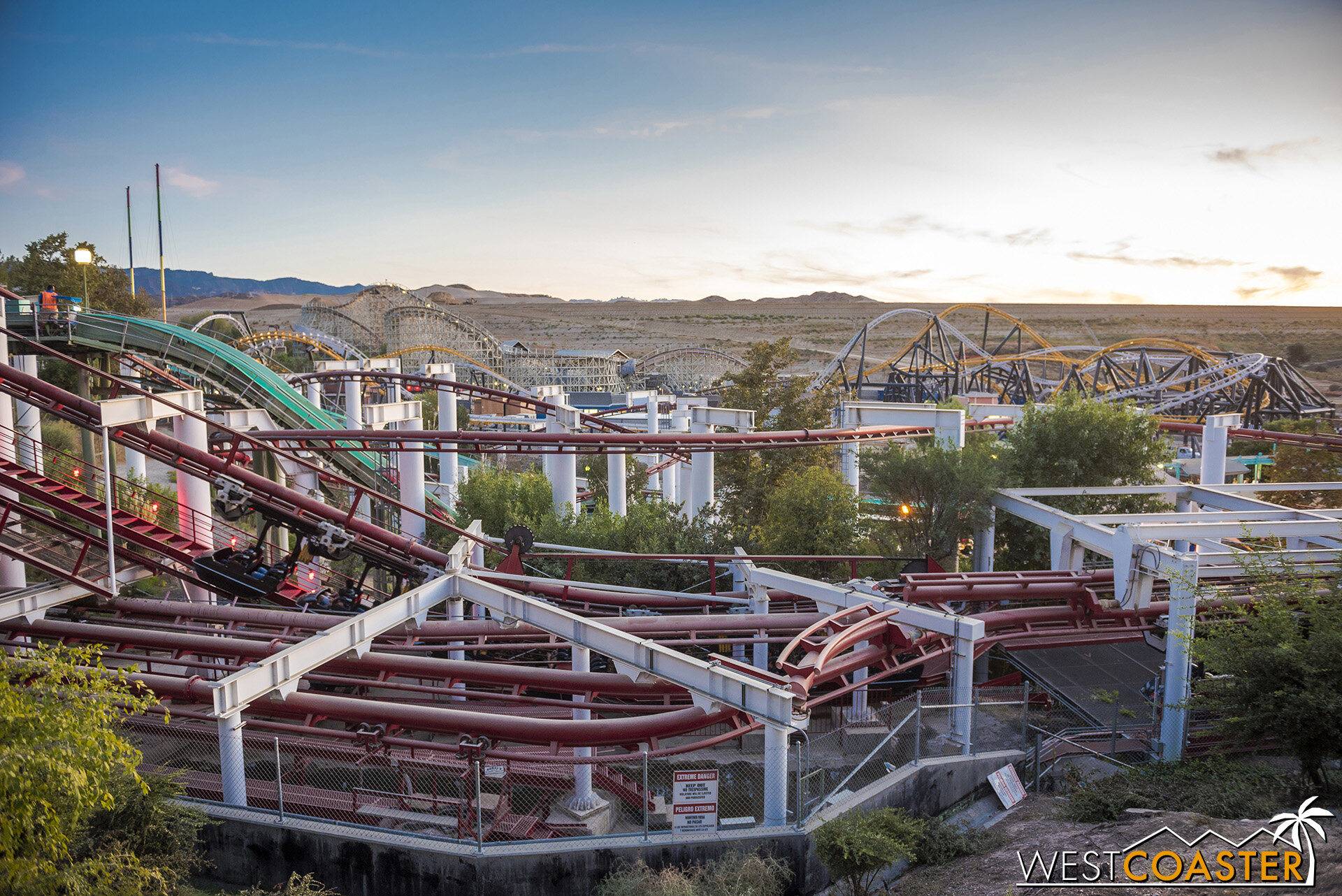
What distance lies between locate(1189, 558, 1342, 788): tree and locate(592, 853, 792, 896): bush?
539 cm

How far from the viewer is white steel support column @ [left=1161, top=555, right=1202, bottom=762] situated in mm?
11477

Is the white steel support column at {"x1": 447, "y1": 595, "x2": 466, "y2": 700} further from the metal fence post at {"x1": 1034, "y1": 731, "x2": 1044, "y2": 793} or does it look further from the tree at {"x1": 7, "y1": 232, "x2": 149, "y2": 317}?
the tree at {"x1": 7, "y1": 232, "x2": 149, "y2": 317}

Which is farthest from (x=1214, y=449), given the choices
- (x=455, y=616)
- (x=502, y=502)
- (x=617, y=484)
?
(x=455, y=616)

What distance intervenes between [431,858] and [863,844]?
447cm

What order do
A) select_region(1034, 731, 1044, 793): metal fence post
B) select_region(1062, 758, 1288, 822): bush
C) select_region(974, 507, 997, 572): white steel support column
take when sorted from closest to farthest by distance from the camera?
1. select_region(1062, 758, 1288, 822): bush
2. select_region(1034, 731, 1044, 793): metal fence post
3. select_region(974, 507, 997, 572): white steel support column

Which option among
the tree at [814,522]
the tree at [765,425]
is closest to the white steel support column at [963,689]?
the tree at [814,522]

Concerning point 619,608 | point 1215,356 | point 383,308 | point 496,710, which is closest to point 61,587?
point 496,710

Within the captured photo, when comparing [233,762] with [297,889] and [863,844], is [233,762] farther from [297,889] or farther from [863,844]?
[863,844]

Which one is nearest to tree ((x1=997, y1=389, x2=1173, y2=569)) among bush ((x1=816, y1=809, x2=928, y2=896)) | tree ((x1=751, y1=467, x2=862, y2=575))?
tree ((x1=751, y1=467, x2=862, y2=575))

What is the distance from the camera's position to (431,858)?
9000 mm

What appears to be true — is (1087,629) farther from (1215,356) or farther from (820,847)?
(1215,356)

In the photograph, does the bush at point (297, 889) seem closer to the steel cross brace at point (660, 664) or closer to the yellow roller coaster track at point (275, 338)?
the steel cross brace at point (660, 664)

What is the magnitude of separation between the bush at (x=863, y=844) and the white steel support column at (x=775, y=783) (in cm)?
56

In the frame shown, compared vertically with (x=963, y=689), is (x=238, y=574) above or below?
above
